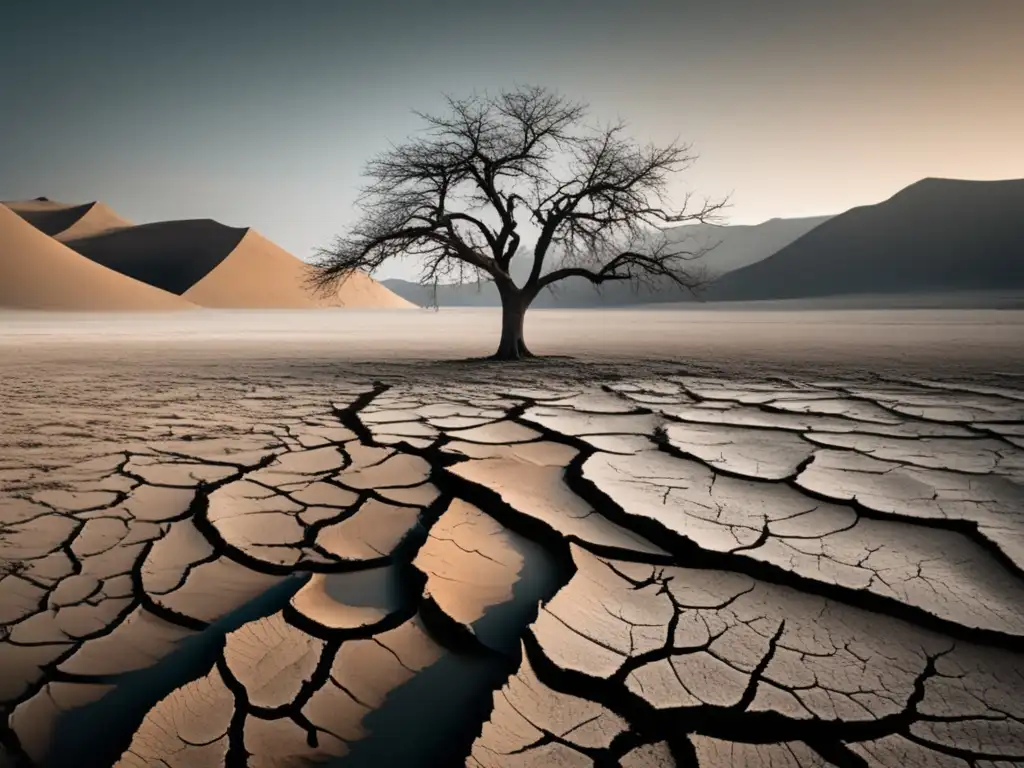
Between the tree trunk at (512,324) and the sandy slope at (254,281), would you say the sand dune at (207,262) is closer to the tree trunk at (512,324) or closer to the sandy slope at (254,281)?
the sandy slope at (254,281)

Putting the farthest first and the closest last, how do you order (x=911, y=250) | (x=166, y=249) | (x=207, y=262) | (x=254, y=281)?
(x=166, y=249) → (x=207, y=262) → (x=254, y=281) → (x=911, y=250)

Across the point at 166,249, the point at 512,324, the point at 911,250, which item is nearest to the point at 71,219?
the point at 166,249

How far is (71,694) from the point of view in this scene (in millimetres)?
1454

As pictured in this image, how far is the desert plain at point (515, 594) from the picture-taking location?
1.32m

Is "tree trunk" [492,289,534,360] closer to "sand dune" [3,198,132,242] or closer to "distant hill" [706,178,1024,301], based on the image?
"distant hill" [706,178,1024,301]

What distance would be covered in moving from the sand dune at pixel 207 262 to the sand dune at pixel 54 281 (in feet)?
46.8

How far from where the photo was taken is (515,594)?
1968mm

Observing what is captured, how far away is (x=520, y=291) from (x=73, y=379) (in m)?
6.26

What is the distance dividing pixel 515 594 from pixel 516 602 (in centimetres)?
5

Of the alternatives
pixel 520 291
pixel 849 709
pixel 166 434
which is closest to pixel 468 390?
pixel 166 434

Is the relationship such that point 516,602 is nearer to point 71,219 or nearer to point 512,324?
point 512,324

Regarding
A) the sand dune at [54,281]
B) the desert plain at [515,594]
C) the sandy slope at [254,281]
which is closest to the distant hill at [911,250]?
the sandy slope at [254,281]

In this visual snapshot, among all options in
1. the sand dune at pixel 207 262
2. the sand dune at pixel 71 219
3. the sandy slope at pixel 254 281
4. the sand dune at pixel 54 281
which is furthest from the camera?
the sand dune at pixel 71 219

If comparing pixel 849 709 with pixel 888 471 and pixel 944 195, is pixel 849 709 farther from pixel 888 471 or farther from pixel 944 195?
pixel 944 195
